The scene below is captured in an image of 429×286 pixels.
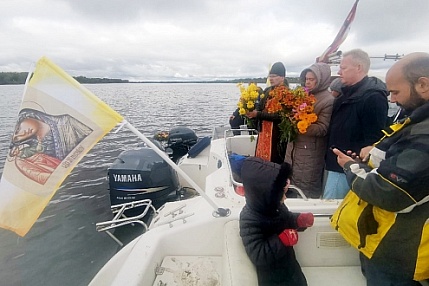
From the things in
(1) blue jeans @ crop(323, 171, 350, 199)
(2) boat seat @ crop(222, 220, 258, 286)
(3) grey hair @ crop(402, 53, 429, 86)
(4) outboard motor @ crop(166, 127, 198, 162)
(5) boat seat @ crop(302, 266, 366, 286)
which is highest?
(3) grey hair @ crop(402, 53, 429, 86)

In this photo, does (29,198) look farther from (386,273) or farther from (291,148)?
(291,148)

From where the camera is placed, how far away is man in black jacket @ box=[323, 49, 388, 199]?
2277mm

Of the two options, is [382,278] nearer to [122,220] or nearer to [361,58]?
[361,58]

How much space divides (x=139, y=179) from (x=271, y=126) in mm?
2194

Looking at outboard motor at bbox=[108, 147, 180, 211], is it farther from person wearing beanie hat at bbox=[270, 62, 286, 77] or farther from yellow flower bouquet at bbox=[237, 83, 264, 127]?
person wearing beanie hat at bbox=[270, 62, 286, 77]

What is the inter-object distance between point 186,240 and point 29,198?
44.8 inches

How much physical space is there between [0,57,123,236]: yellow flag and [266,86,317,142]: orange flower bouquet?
5.47 ft

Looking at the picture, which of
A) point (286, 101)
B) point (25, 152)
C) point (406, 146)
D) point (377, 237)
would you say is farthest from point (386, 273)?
point (25, 152)

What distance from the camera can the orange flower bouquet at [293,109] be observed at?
257 cm

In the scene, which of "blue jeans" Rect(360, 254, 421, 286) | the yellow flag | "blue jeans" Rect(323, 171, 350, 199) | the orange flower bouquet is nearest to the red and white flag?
the orange flower bouquet

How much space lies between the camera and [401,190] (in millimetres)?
1254

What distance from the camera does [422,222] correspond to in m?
1.33

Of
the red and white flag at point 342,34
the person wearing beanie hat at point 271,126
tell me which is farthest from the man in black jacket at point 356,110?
the red and white flag at point 342,34

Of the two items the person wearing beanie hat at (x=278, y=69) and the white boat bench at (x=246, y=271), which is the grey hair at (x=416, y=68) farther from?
the person wearing beanie hat at (x=278, y=69)
